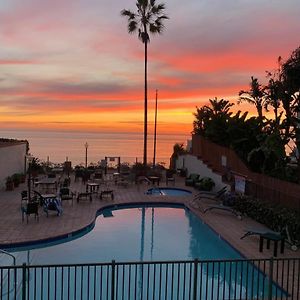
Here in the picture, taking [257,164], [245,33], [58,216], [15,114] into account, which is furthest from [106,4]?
[15,114]

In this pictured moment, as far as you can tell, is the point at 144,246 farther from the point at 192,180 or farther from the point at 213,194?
the point at 192,180

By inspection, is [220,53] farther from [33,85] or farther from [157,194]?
[33,85]

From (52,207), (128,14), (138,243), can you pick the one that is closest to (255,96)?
(128,14)

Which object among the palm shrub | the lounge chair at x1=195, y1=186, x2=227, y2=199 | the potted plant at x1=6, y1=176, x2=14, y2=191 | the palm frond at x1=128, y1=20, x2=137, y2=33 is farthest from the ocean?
the palm shrub

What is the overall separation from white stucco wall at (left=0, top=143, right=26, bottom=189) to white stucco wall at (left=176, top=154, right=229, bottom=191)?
35.5ft

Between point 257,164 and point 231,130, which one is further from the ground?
point 231,130

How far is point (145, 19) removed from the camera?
93.3 ft

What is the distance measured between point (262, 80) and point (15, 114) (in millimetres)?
47987

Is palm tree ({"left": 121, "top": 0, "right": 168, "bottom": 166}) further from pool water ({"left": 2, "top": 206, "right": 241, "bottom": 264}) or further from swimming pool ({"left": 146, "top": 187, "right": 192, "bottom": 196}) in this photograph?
pool water ({"left": 2, "top": 206, "right": 241, "bottom": 264})

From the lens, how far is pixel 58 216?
15711mm

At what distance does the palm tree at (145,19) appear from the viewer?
28.2 meters

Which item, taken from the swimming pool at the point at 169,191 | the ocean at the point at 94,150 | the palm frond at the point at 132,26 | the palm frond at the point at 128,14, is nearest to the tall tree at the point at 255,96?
the swimming pool at the point at 169,191

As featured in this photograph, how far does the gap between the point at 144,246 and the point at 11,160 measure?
45.4 feet

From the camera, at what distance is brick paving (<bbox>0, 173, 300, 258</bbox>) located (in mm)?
12453
